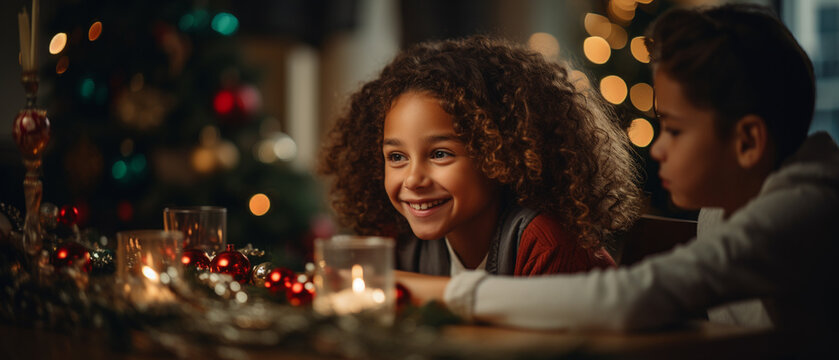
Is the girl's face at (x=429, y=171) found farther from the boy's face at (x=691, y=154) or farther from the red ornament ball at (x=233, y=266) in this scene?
the boy's face at (x=691, y=154)

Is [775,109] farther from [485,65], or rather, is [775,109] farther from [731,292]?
[485,65]

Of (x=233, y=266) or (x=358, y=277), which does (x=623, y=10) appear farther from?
(x=358, y=277)

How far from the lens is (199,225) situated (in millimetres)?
1332

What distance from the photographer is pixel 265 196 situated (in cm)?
356

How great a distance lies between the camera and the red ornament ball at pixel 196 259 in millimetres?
1222

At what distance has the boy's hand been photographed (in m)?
0.98

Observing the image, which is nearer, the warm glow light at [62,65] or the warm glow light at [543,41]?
the warm glow light at [62,65]

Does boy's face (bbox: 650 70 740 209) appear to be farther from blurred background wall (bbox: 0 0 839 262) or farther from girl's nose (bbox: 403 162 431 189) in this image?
blurred background wall (bbox: 0 0 839 262)

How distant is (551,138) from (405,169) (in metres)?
0.31

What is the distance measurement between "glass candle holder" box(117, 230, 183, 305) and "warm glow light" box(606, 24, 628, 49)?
314cm

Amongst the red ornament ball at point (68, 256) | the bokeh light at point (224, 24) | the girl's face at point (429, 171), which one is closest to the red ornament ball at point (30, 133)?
the red ornament ball at point (68, 256)

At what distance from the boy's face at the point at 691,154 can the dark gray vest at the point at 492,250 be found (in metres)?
0.44

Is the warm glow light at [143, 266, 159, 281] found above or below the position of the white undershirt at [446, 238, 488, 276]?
above

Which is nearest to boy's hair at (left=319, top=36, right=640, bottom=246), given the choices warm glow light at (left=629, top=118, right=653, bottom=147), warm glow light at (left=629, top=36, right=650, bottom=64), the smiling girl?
the smiling girl
